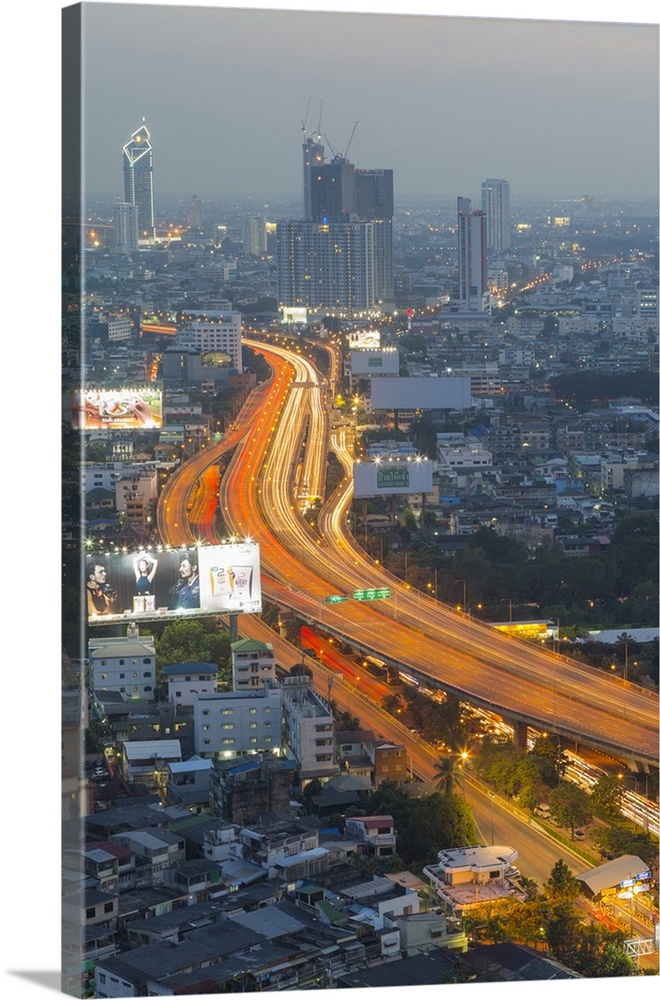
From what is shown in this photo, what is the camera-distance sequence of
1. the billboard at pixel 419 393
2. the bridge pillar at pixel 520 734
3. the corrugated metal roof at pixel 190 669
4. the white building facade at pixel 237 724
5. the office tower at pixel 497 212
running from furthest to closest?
the billboard at pixel 419 393, the office tower at pixel 497 212, the corrugated metal roof at pixel 190 669, the bridge pillar at pixel 520 734, the white building facade at pixel 237 724

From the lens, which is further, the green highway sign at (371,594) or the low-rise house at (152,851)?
the green highway sign at (371,594)

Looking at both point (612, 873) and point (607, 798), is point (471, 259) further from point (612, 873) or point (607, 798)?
point (612, 873)

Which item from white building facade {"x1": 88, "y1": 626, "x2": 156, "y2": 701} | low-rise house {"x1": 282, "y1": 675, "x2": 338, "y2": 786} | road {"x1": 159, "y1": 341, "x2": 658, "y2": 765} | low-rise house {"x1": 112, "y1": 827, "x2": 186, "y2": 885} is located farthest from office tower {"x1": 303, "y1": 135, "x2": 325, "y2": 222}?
low-rise house {"x1": 112, "y1": 827, "x2": 186, "y2": 885}

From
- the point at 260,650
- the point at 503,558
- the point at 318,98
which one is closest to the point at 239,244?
the point at 318,98

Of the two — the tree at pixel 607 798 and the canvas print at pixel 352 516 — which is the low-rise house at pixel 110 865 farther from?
the tree at pixel 607 798

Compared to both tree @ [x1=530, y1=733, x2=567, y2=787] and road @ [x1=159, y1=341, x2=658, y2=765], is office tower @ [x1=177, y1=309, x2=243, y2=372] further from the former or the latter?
tree @ [x1=530, y1=733, x2=567, y2=787]

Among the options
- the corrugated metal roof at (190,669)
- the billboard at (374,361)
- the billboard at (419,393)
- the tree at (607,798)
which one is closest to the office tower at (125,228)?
the corrugated metal roof at (190,669)

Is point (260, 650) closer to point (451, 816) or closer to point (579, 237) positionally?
point (451, 816)
